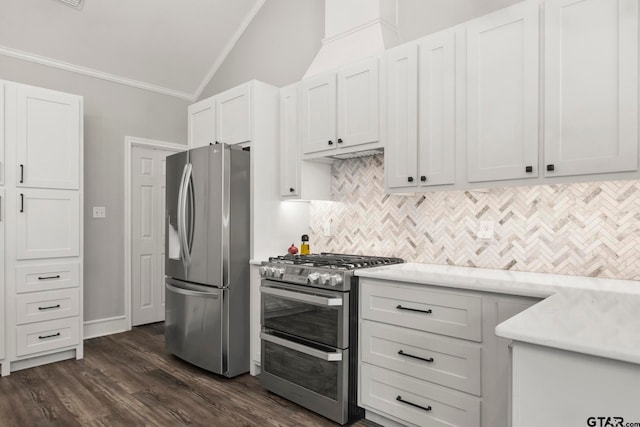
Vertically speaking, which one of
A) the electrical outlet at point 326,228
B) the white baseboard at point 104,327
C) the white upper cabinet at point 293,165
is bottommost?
the white baseboard at point 104,327

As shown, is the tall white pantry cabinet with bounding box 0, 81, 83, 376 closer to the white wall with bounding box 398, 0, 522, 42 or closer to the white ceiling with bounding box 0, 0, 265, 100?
the white ceiling with bounding box 0, 0, 265, 100

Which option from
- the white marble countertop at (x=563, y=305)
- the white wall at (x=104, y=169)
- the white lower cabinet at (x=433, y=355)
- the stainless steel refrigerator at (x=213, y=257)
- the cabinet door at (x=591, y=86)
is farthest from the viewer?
the white wall at (x=104, y=169)

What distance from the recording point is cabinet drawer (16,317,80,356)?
129 inches

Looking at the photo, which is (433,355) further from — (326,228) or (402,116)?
(326,228)

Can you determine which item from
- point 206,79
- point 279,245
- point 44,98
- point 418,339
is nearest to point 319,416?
point 418,339

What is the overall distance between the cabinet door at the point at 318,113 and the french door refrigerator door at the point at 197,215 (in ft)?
2.20

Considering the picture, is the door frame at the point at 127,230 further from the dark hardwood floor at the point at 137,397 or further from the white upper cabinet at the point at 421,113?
the white upper cabinet at the point at 421,113

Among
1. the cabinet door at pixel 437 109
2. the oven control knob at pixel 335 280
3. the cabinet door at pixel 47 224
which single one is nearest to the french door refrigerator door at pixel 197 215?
the cabinet door at pixel 47 224

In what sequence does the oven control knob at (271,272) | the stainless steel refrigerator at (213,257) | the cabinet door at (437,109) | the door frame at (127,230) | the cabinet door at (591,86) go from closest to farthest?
1. the cabinet door at (591,86)
2. the cabinet door at (437,109)
3. the oven control knob at (271,272)
4. the stainless steel refrigerator at (213,257)
5. the door frame at (127,230)

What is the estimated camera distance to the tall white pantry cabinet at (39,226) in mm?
3223

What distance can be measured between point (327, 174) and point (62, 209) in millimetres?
2318

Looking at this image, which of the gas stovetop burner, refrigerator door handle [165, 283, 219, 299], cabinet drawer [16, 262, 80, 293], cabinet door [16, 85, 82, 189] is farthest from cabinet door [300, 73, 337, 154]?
cabinet drawer [16, 262, 80, 293]

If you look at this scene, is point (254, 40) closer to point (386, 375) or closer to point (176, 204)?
point (176, 204)

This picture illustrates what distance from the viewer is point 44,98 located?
11.1 ft
